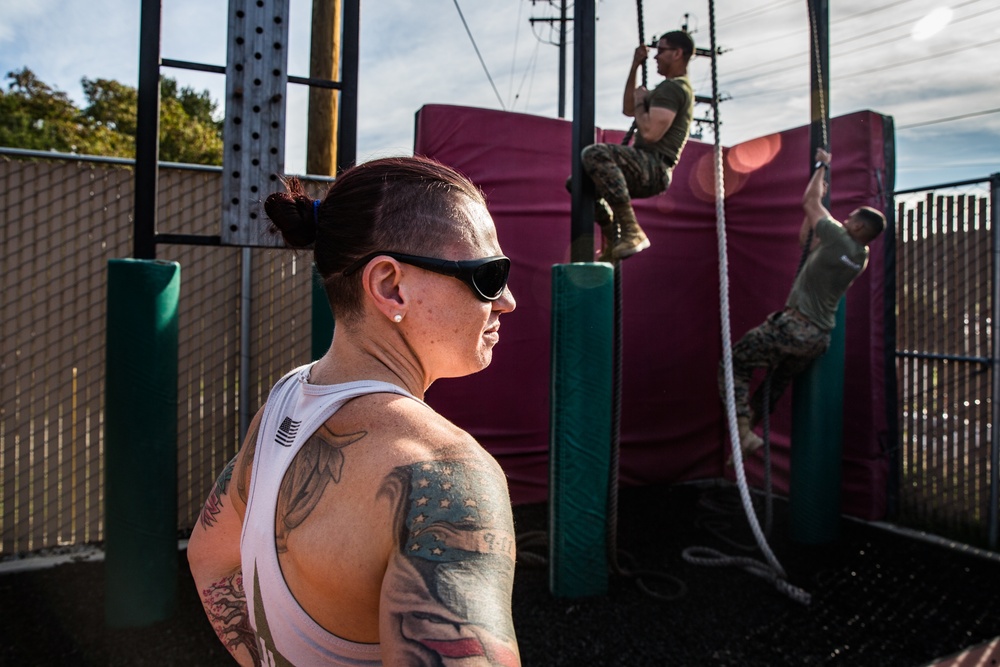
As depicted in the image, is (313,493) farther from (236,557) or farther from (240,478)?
(236,557)

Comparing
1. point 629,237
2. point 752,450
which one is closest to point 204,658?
point 629,237

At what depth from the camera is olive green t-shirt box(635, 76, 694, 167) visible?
13.2 ft

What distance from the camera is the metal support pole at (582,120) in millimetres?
4082

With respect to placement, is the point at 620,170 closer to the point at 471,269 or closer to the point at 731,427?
the point at 731,427

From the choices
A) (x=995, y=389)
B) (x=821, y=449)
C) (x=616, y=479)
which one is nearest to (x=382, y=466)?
(x=616, y=479)

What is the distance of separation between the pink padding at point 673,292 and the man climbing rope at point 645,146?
5.27ft

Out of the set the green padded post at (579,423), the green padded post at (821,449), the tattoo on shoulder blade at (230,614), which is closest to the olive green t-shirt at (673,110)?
the green padded post at (579,423)

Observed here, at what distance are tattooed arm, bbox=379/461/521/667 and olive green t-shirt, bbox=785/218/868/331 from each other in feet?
14.9

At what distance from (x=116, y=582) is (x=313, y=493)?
309 cm

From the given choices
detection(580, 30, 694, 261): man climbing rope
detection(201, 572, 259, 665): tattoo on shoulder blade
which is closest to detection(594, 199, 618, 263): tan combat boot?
detection(580, 30, 694, 261): man climbing rope

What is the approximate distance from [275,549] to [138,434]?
2764mm

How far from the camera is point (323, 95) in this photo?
18.9 feet

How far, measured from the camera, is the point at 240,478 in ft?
4.55

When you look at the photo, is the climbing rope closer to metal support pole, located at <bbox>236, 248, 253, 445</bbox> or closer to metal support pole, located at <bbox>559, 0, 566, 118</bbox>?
metal support pole, located at <bbox>236, 248, 253, 445</bbox>
